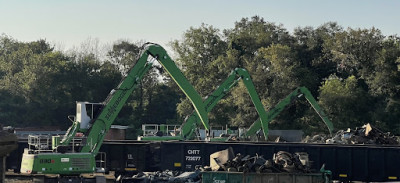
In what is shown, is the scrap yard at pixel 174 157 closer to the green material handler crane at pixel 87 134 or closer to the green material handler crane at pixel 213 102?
the green material handler crane at pixel 87 134

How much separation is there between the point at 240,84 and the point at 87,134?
43376 mm

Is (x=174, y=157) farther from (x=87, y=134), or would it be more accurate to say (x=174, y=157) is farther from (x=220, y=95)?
(x=220, y=95)

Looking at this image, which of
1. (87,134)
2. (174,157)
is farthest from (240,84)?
(87,134)

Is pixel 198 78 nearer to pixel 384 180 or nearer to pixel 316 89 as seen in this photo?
pixel 316 89

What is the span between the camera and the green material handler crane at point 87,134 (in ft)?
103

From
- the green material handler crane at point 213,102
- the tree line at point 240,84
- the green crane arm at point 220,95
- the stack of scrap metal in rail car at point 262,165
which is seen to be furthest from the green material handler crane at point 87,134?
the tree line at point 240,84

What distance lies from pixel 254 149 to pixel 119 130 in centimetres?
2296

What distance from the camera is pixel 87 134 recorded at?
33531 mm

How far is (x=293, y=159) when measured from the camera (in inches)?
1109

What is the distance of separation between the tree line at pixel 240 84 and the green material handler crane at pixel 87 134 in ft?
112

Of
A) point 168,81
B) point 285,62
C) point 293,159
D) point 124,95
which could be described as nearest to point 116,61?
point 168,81

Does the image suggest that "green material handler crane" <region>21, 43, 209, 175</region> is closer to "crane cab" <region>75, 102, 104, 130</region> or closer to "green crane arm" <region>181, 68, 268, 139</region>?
"crane cab" <region>75, 102, 104, 130</region>

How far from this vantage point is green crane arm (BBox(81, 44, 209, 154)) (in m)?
33.6

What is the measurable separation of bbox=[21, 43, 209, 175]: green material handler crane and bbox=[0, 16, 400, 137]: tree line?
112 feet
